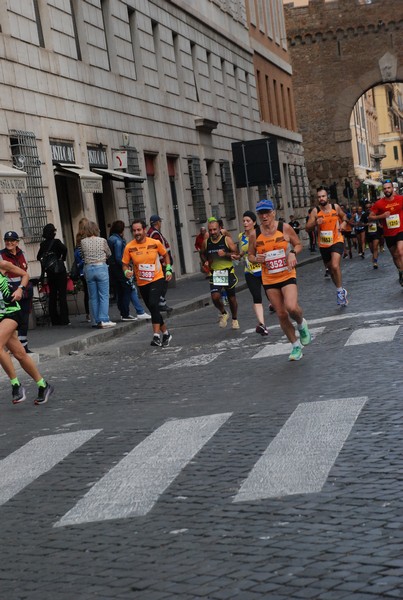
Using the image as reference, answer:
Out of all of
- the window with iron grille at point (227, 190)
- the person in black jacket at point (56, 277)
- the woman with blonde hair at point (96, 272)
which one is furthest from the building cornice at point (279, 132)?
the woman with blonde hair at point (96, 272)

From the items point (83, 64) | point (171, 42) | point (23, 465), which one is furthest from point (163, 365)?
point (171, 42)

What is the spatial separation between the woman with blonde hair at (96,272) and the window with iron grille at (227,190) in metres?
22.1

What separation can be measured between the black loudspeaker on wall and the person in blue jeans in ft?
58.4

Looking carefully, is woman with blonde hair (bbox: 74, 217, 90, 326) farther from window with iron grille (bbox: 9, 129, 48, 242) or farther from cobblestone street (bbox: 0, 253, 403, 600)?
cobblestone street (bbox: 0, 253, 403, 600)

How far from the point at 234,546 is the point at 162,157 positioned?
94.6ft

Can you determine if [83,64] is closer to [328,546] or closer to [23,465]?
[23,465]

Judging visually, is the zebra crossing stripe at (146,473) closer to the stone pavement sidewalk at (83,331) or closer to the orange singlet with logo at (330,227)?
the stone pavement sidewalk at (83,331)

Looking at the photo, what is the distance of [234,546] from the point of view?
6133 millimetres

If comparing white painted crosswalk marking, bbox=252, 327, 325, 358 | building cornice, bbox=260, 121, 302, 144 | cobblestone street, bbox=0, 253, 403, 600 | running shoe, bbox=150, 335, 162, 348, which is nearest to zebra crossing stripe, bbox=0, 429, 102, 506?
cobblestone street, bbox=0, 253, 403, 600

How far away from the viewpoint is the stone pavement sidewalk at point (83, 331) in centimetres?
1772

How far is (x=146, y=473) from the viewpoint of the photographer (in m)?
8.18

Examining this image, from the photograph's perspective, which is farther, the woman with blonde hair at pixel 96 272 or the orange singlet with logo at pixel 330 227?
the orange singlet with logo at pixel 330 227

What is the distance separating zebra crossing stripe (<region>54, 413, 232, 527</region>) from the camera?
7227mm

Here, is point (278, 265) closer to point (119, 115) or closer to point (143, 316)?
point (143, 316)
